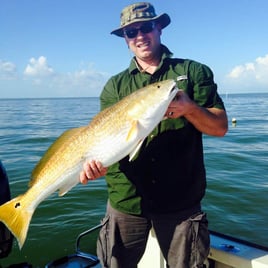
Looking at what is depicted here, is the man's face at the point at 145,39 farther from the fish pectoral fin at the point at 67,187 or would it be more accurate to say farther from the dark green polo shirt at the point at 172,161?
the fish pectoral fin at the point at 67,187

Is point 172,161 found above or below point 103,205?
above

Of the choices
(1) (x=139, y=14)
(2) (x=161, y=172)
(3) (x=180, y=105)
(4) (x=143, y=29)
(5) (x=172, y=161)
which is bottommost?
(2) (x=161, y=172)

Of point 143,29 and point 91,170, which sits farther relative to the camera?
point 143,29

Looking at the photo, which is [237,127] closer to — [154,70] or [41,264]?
[41,264]

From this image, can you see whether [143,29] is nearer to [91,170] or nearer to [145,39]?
[145,39]

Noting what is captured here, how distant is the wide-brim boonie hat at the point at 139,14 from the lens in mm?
3518

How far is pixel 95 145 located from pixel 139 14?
57.1 inches

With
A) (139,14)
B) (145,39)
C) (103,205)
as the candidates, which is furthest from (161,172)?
(103,205)

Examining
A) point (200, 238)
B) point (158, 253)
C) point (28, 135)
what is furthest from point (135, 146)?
point (28, 135)

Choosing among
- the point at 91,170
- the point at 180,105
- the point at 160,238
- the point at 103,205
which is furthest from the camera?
the point at 103,205

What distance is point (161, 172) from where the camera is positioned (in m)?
3.34

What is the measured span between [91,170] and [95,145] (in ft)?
0.77

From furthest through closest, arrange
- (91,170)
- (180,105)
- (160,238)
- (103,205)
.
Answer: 1. (103,205)
2. (160,238)
3. (91,170)
4. (180,105)

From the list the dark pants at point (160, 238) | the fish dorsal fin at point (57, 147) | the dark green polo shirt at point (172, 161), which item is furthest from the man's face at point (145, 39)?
the dark pants at point (160, 238)
